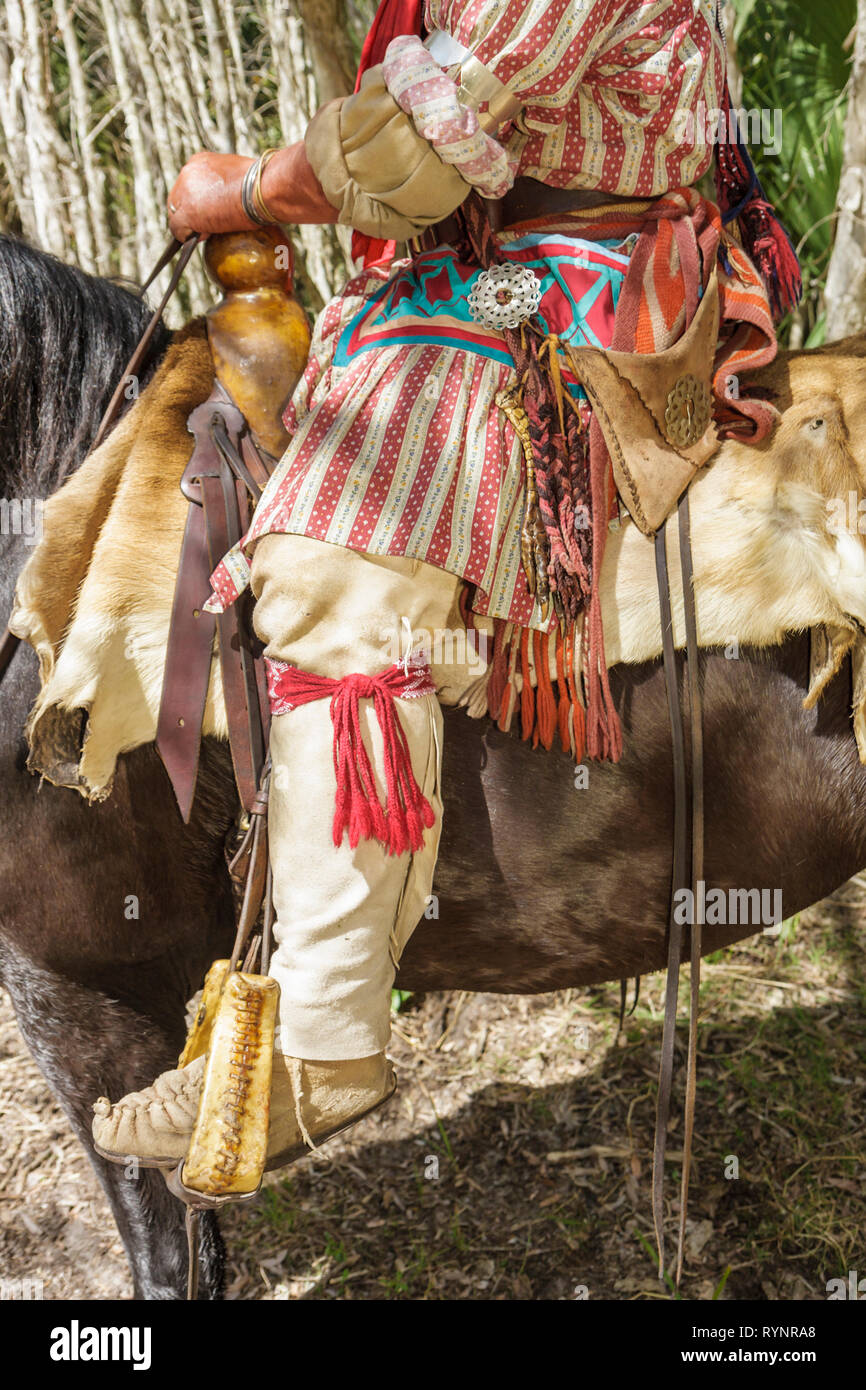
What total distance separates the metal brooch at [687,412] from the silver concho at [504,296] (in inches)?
11.2

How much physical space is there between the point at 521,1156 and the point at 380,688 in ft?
6.97

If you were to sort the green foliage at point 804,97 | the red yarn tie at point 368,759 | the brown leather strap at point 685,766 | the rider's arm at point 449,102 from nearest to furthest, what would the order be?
the rider's arm at point 449,102 → the red yarn tie at point 368,759 → the brown leather strap at point 685,766 → the green foliage at point 804,97

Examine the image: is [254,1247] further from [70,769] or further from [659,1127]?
[70,769]

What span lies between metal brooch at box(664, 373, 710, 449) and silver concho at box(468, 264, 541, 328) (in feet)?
0.93

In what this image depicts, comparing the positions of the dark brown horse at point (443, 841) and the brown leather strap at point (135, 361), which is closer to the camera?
the dark brown horse at point (443, 841)

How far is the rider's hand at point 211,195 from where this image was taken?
1.82 meters

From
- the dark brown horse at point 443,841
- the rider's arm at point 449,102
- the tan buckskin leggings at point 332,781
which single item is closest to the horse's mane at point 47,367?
the dark brown horse at point 443,841

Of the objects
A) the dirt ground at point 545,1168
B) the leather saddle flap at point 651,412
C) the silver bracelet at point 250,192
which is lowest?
the dirt ground at point 545,1168

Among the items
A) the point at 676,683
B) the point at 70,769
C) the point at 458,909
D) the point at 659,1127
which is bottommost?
the point at 659,1127

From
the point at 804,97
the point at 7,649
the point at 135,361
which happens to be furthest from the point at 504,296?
the point at 804,97

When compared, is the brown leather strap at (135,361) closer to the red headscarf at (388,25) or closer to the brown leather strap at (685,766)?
the red headscarf at (388,25)

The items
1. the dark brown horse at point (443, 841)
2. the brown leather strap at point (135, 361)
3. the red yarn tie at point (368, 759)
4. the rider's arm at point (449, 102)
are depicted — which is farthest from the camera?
the brown leather strap at point (135, 361)

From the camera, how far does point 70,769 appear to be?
5.83 feet
